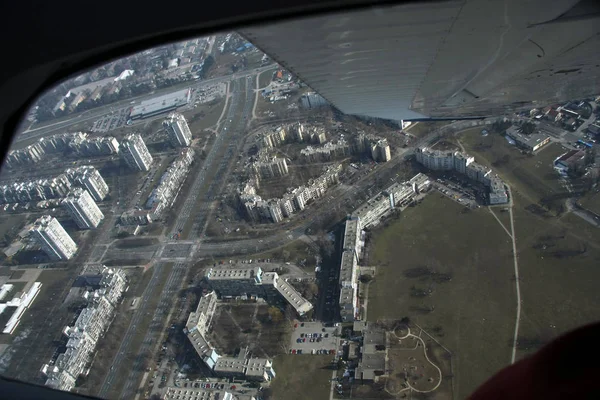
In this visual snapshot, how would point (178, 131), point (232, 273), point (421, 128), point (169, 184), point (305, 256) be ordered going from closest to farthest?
Result: point (232, 273)
point (305, 256)
point (421, 128)
point (169, 184)
point (178, 131)

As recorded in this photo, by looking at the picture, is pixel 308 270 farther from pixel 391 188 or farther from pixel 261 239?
pixel 391 188

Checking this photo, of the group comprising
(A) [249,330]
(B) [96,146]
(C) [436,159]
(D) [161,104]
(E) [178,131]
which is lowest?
(A) [249,330]

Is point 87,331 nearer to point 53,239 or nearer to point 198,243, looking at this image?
point 198,243

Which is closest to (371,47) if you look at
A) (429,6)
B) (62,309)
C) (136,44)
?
(429,6)

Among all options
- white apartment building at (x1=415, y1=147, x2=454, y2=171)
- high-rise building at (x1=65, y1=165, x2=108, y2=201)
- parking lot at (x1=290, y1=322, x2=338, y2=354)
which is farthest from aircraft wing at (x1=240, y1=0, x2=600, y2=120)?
high-rise building at (x1=65, y1=165, x2=108, y2=201)

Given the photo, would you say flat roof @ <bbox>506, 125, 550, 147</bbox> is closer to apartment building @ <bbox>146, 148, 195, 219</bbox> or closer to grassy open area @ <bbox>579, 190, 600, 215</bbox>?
grassy open area @ <bbox>579, 190, 600, 215</bbox>

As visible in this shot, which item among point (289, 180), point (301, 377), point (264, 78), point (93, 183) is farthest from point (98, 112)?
point (301, 377)

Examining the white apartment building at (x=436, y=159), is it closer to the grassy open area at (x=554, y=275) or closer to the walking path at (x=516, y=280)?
the walking path at (x=516, y=280)

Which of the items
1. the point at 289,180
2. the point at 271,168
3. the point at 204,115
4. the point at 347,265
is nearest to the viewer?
the point at 347,265

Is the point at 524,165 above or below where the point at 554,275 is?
above
